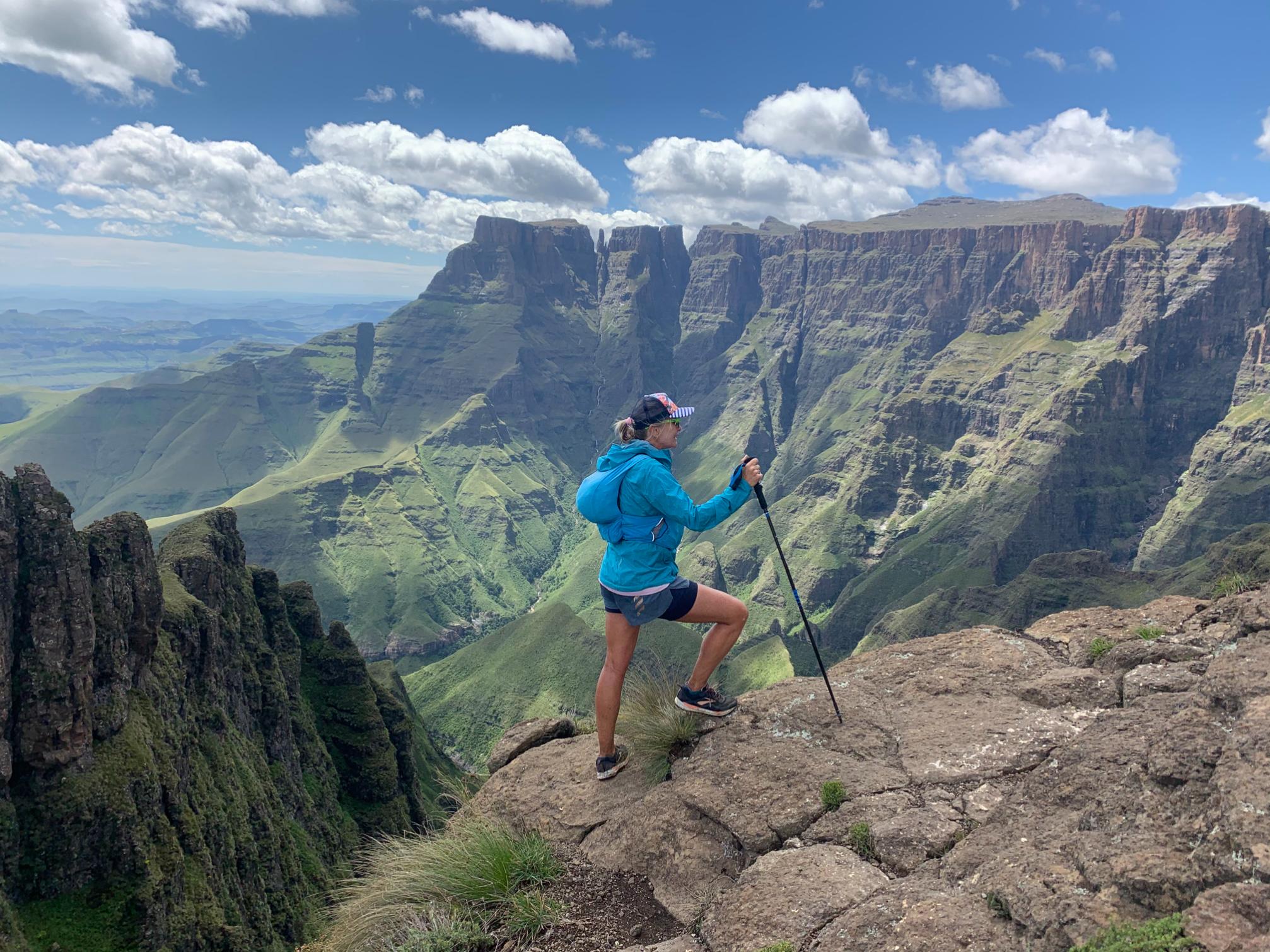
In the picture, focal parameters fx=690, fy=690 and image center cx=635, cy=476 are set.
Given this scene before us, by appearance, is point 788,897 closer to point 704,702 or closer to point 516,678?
point 704,702

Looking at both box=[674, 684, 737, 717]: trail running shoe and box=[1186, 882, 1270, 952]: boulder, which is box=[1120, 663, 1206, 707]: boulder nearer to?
box=[1186, 882, 1270, 952]: boulder

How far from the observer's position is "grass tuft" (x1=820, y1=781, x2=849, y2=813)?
→ 304 inches

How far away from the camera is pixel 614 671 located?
31.4ft

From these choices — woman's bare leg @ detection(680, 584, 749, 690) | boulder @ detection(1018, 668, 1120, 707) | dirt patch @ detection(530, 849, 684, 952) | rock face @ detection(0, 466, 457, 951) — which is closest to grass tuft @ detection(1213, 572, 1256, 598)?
boulder @ detection(1018, 668, 1120, 707)

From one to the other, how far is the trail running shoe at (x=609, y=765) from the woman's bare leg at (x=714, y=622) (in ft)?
4.78

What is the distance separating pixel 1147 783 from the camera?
18.3ft

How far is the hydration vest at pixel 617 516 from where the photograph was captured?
8.72m

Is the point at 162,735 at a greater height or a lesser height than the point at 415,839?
lesser

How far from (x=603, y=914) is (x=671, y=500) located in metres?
4.56

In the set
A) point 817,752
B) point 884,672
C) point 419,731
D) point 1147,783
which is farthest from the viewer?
point 419,731

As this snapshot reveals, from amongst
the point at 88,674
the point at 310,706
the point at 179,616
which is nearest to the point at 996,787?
the point at 88,674

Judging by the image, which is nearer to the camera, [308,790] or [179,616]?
[179,616]

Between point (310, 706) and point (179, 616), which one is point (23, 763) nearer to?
point (179, 616)

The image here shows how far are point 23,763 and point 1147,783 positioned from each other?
5352 centimetres
